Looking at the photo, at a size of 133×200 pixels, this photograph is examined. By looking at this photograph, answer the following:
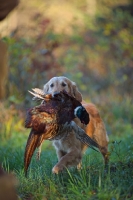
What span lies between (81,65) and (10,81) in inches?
356

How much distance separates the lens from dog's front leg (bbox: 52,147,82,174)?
512 centimetres

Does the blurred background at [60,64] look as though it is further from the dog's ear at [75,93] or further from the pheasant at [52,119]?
the pheasant at [52,119]

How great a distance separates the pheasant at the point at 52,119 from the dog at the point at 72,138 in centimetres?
33

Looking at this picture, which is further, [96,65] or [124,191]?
[96,65]

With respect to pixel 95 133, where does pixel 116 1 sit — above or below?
above

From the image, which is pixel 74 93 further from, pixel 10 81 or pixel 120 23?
pixel 120 23

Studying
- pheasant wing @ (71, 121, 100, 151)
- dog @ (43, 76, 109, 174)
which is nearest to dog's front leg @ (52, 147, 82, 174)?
dog @ (43, 76, 109, 174)

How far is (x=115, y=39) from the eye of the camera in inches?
544

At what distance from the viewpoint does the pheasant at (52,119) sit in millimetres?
4590

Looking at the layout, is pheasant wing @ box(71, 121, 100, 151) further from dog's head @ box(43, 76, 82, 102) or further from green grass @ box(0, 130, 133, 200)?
dog's head @ box(43, 76, 82, 102)

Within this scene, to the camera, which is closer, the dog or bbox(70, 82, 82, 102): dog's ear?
the dog

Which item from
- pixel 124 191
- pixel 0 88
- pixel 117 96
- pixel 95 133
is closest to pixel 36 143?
pixel 124 191

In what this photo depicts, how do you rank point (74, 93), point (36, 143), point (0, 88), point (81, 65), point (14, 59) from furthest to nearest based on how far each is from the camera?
point (81, 65)
point (14, 59)
point (74, 93)
point (36, 143)
point (0, 88)

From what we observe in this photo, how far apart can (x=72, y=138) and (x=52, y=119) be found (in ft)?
3.41
